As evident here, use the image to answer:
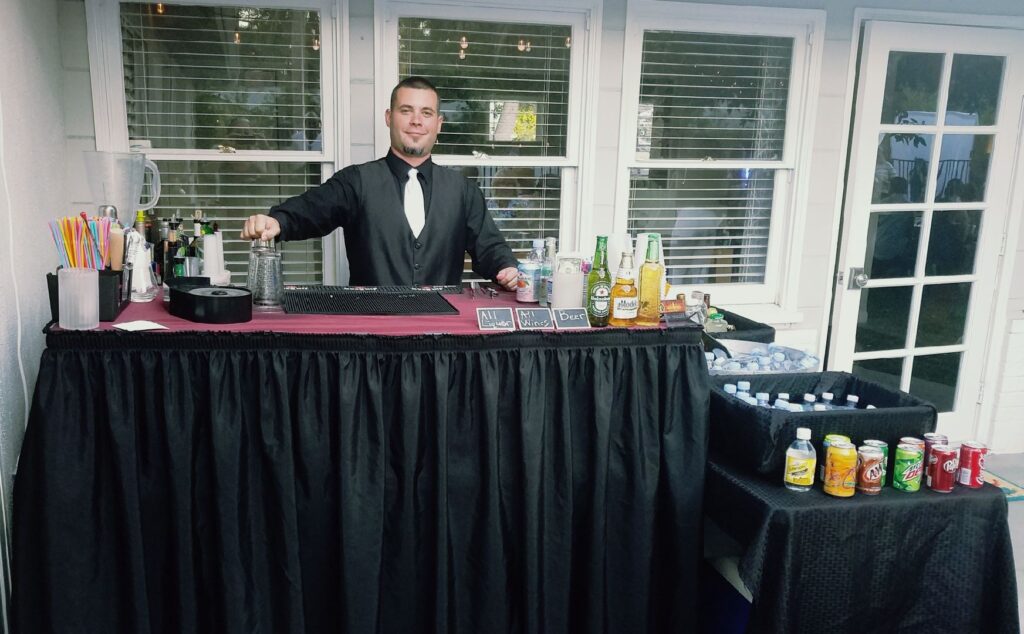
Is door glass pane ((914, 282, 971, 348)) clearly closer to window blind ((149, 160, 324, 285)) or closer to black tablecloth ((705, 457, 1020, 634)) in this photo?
black tablecloth ((705, 457, 1020, 634))

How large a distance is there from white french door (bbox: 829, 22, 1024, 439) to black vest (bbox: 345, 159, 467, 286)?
2118 millimetres

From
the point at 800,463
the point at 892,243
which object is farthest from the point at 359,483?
the point at 892,243

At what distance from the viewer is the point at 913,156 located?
4023mm

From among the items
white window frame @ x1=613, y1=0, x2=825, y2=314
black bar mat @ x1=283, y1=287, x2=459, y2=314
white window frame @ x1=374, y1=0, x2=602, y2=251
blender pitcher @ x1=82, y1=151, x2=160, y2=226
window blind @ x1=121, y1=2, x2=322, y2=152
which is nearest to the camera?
black bar mat @ x1=283, y1=287, x2=459, y2=314

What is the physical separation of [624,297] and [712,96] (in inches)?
80.3

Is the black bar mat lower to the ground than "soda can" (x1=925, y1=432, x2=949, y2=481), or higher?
higher

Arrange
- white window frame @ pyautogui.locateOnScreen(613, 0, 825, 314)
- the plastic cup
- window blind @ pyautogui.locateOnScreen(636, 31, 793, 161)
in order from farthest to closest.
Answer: window blind @ pyautogui.locateOnScreen(636, 31, 793, 161)
white window frame @ pyautogui.locateOnScreen(613, 0, 825, 314)
the plastic cup

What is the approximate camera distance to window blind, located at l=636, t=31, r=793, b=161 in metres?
3.70

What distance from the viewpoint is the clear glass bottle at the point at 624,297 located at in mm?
2145

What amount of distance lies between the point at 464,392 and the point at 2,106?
1511 mm

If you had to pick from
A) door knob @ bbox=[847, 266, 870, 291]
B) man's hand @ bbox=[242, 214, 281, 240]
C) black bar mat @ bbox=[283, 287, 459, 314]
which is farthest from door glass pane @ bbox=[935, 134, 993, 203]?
man's hand @ bbox=[242, 214, 281, 240]

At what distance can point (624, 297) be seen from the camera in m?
2.15

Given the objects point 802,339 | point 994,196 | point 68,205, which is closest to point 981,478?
point 802,339

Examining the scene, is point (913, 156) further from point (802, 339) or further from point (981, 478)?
point (981, 478)
